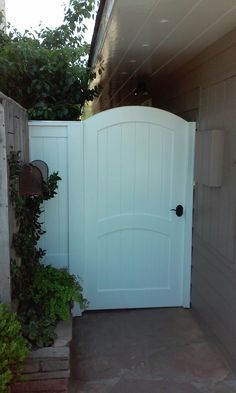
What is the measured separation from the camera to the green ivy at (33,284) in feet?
7.98

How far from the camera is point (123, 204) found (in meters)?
3.49

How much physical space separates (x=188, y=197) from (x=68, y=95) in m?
1.65

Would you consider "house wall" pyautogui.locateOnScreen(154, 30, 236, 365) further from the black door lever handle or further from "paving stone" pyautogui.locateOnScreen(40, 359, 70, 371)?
"paving stone" pyautogui.locateOnScreen(40, 359, 70, 371)

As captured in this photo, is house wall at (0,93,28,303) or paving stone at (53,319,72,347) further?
paving stone at (53,319,72,347)

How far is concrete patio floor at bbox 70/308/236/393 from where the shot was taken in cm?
257

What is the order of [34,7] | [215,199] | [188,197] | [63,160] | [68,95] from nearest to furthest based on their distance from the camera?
[215,199]
[63,160]
[188,197]
[68,95]
[34,7]

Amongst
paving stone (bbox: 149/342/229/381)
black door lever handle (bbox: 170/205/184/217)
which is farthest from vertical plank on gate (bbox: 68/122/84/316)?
paving stone (bbox: 149/342/229/381)

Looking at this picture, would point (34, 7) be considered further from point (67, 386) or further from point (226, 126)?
point (67, 386)

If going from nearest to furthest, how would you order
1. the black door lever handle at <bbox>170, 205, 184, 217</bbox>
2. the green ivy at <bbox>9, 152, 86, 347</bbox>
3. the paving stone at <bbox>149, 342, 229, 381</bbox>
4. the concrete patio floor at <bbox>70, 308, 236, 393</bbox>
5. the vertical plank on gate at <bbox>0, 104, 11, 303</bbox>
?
the vertical plank on gate at <bbox>0, 104, 11, 303</bbox> < the green ivy at <bbox>9, 152, 86, 347</bbox> < the concrete patio floor at <bbox>70, 308, 236, 393</bbox> < the paving stone at <bbox>149, 342, 229, 381</bbox> < the black door lever handle at <bbox>170, 205, 184, 217</bbox>

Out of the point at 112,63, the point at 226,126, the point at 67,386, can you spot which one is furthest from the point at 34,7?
the point at 67,386

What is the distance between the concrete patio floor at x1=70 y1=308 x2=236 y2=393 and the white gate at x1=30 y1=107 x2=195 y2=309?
0.24m

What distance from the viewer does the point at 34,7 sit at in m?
8.78

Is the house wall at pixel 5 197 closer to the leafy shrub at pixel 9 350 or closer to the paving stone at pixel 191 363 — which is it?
the leafy shrub at pixel 9 350

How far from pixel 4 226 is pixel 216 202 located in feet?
5.50
